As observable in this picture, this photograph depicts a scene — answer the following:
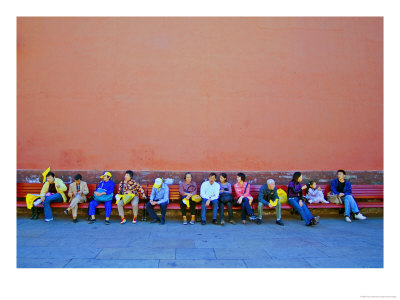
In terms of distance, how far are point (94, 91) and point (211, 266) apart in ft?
17.8

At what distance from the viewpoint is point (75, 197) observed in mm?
5898

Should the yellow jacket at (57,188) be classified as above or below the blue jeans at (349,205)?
above

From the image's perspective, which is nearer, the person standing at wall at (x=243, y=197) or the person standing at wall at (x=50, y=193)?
the person standing at wall at (x=243, y=197)

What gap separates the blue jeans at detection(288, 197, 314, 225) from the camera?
5535 millimetres

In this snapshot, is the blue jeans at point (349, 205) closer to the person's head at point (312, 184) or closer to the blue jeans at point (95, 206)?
the person's head at point (312, 184)

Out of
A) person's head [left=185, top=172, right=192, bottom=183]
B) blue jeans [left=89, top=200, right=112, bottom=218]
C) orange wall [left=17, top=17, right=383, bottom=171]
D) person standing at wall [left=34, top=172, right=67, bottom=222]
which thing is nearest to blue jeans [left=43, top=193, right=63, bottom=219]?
person standing at wall [left=34, top=172, right=67, bottom=222]

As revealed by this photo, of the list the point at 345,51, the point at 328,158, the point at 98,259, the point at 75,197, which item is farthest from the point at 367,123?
the point at 75,197

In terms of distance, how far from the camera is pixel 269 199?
19.4 ft

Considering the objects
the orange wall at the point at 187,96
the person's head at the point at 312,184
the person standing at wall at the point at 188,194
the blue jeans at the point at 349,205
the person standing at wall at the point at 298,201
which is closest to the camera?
the person standing at wall at the point at 298,201

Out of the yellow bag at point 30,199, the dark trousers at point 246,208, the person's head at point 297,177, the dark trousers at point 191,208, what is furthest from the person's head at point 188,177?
the yellow bag at point 30,199

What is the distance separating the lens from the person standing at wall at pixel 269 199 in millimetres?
5707

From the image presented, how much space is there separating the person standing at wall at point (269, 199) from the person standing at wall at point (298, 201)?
0.34 metres

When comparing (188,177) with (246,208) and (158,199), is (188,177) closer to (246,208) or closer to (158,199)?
(158,199)
